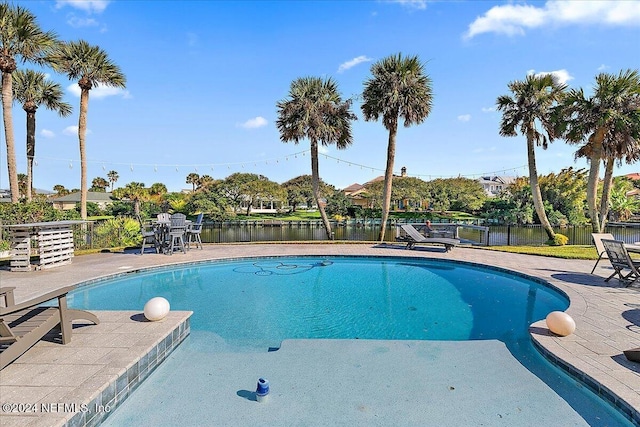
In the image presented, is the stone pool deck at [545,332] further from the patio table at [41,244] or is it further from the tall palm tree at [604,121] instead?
the tall palm tree at [604,121]

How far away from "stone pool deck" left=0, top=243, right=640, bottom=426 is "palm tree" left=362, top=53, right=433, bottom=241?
6.42 metres

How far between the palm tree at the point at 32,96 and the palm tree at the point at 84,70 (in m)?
4.42

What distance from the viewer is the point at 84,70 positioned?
14484 mm

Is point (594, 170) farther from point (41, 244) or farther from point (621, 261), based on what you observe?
point (41, 244)

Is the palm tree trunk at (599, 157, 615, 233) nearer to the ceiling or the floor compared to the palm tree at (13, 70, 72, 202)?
nearer to the floor

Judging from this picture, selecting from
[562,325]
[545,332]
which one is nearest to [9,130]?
[545,332]

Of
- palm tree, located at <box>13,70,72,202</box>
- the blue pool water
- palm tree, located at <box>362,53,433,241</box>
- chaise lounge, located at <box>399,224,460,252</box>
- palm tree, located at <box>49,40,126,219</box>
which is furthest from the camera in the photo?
palm tree, located at <box>13,70,72,202</box>

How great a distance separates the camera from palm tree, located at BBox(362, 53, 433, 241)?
13.4 meters

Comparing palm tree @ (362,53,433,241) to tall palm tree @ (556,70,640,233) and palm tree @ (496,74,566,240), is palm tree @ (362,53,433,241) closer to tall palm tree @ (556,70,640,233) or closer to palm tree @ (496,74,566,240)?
palm tree @ (496,74,566,240)

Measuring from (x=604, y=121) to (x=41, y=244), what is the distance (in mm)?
17181

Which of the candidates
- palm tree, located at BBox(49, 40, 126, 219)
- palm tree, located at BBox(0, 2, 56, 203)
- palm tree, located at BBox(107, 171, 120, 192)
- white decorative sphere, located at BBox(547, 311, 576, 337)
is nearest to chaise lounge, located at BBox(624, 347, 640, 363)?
white decorative sphere, located at BBox(547, 311, 576, 337)

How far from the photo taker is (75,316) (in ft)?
12.8

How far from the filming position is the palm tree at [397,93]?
44.0 feet

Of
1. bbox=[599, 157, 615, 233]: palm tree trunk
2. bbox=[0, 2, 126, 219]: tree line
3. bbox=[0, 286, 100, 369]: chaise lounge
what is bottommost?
bbox=[0, 286, 100, 369]: chaise lounge
